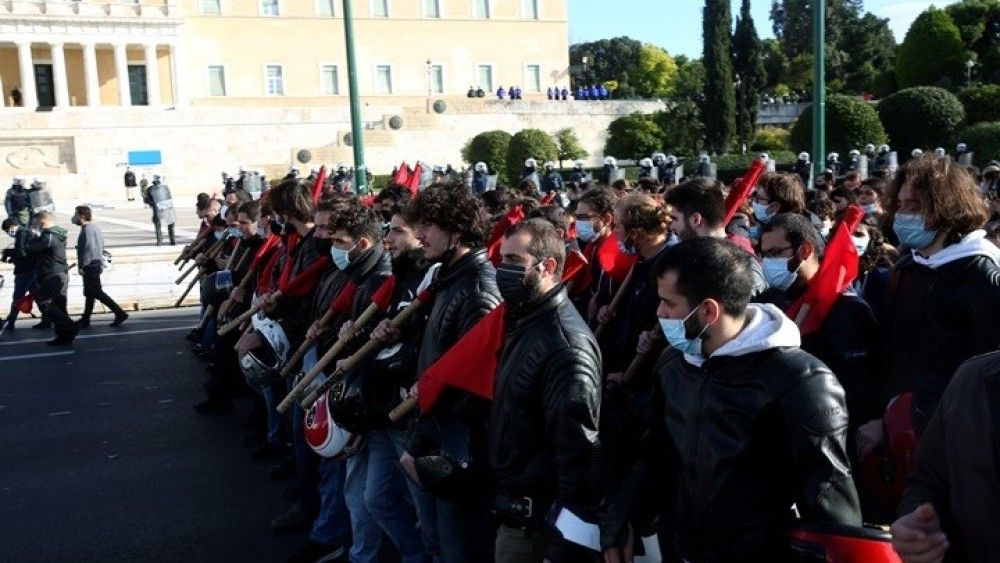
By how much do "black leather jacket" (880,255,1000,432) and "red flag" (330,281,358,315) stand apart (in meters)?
2.97

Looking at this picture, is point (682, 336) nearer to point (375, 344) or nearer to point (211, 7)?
point (375, 344)

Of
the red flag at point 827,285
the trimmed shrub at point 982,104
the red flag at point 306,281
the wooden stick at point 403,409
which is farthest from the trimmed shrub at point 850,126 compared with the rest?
the wooden stick at point 403,409

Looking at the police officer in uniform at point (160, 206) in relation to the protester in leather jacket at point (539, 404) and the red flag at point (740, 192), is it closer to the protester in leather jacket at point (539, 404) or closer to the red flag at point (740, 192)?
the red flag at point (740, 192)

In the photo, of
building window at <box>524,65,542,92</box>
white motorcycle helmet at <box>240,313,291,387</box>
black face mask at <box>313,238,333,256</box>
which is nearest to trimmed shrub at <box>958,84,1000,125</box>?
black face mask at <box>313,238,333,256</box>

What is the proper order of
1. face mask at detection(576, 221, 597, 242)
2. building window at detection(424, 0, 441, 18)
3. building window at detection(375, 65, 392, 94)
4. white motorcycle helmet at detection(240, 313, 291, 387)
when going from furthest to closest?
building window at detection(424, 0, 441, 18) < building window at detection(375, 65, 392, 94) < face mask at detection(576, 221, 597, 242) < white motorcycle helmet at detection(240, 313, 291, 387)

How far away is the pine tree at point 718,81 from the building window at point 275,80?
30513 millimetres

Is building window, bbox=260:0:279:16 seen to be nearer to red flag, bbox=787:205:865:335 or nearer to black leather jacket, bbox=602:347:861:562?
red flag, bbox=787:205:865:335

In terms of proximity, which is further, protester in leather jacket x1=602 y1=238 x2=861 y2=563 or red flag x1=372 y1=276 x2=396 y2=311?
red flag x1=372 y1=276 x2=396 y2=311

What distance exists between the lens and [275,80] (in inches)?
2650

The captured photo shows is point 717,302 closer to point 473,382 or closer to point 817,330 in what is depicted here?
point 473,382

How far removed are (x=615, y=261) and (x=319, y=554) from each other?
2.35m

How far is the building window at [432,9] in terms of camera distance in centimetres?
7131

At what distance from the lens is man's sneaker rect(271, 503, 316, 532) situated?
242 inches

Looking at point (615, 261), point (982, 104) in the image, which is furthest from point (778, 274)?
point (982, 104)
